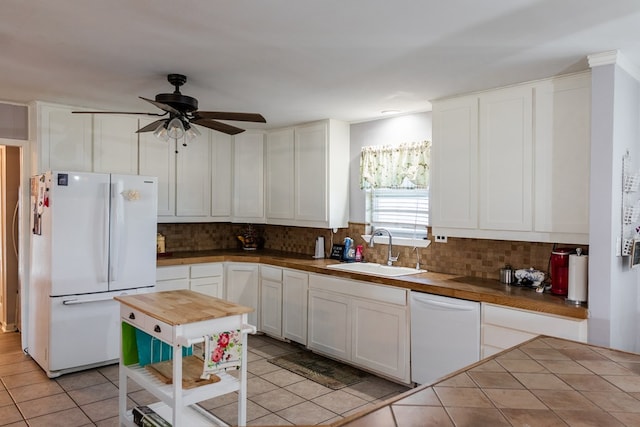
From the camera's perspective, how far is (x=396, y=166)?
171 inches

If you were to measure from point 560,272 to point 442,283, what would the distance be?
2.62 ft

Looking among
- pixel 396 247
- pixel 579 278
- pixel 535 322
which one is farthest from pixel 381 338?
pixel 579 278

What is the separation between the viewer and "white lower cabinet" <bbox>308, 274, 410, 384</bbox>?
356cm

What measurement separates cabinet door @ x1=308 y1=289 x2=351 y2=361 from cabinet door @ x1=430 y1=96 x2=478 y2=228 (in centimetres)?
112

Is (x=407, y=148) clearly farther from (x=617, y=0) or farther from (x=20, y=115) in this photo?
(x=20, y=115)

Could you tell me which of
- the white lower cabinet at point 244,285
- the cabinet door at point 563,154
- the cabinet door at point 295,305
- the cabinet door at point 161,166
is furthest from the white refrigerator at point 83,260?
the cabinet door at point 563,154

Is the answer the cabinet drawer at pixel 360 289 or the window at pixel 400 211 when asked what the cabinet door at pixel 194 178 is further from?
the window at pixel 400 211

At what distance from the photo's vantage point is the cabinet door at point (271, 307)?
472 cm

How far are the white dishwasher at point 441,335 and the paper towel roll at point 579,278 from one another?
23.4 inches

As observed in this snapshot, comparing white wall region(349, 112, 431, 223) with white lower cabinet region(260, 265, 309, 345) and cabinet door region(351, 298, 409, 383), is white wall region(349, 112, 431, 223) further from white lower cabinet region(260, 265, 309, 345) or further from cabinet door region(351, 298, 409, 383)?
cabinet door region(351, 298, 409, 383)

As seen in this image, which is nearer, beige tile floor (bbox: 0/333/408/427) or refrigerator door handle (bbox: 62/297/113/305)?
beige tile floor (bbox: 0/333/408/427)

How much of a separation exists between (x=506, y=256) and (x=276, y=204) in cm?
265

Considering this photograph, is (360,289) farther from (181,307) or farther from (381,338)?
(181,307)

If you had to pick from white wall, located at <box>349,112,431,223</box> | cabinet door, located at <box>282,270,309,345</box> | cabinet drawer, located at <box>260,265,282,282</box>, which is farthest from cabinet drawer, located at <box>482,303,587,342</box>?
cabinet drawer, located at <box>260,265,282,282</box>
